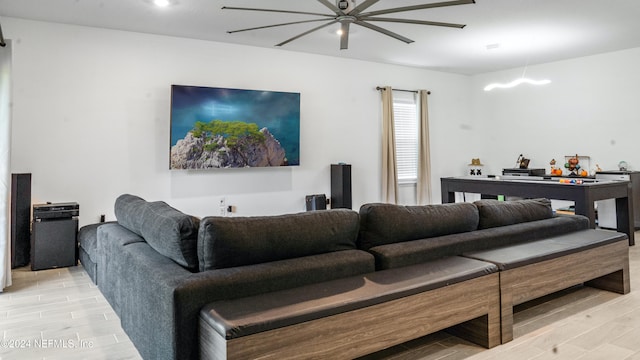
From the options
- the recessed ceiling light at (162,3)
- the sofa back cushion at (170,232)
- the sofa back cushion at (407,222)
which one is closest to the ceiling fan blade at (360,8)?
the sofa back cushion at (407,222)

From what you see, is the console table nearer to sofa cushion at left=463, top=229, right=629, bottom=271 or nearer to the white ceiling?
sofa cushion at left=463, top=229, right=629, bottom=271

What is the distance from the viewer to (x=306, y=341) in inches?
64.6

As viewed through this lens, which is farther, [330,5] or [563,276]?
[330,5]

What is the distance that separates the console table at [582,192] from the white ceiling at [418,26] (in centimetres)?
193

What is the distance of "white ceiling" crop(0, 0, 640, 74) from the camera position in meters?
4.22

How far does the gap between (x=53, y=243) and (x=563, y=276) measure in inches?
180

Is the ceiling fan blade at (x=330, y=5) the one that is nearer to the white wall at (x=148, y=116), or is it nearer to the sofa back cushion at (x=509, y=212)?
the sofa back cushion at (x=509, y=212)

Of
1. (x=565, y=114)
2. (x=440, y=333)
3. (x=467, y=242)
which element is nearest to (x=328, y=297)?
(x=440, y=333)

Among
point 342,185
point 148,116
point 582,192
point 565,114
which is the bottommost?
point 582,192

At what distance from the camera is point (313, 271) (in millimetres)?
1993

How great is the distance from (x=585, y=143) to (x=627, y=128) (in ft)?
1.97

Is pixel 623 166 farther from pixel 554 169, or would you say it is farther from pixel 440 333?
pixel 440 333

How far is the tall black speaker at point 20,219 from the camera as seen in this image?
13.6 feet

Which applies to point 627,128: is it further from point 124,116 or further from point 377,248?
point 124,116
